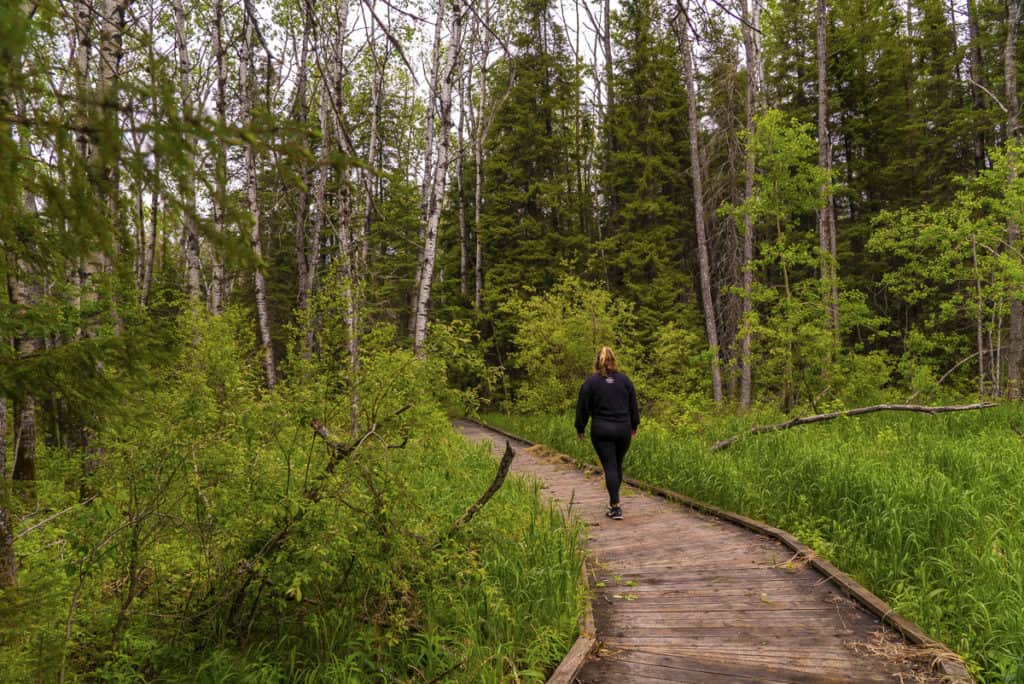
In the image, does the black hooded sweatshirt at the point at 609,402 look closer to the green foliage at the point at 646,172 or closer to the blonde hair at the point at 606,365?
the blonde hair at the point at 606,365

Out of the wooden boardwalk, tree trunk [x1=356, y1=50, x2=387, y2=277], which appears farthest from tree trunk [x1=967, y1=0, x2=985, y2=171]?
the wooden boardwalk

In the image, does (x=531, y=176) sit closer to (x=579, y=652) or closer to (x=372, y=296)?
(x=372, y=296)

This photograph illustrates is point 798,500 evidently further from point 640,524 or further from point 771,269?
point 771,269

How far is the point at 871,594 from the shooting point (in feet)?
14.7

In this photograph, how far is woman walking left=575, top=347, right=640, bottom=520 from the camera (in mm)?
7008

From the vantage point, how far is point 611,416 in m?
7.05

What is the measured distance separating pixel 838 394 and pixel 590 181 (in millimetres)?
20391

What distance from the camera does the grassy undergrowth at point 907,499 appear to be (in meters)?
4.05

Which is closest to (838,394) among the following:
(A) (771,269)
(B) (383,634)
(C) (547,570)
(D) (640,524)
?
(D) (640,524)

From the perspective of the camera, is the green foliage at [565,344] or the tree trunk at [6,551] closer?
the tree trunk at [6,551]

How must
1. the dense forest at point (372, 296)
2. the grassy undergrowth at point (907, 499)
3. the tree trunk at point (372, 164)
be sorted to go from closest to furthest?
1. the dense forest at point (372, 296)
2. the grassy undergrowth at point (907, 499)
3. the tree trunk at point (372, 164)

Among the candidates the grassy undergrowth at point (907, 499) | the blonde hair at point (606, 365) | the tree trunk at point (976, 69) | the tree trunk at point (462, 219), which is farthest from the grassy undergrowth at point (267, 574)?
the tree trunk at point (976, 69)

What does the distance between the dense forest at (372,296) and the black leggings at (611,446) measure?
1.13 m

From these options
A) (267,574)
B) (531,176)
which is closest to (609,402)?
(267,574)
